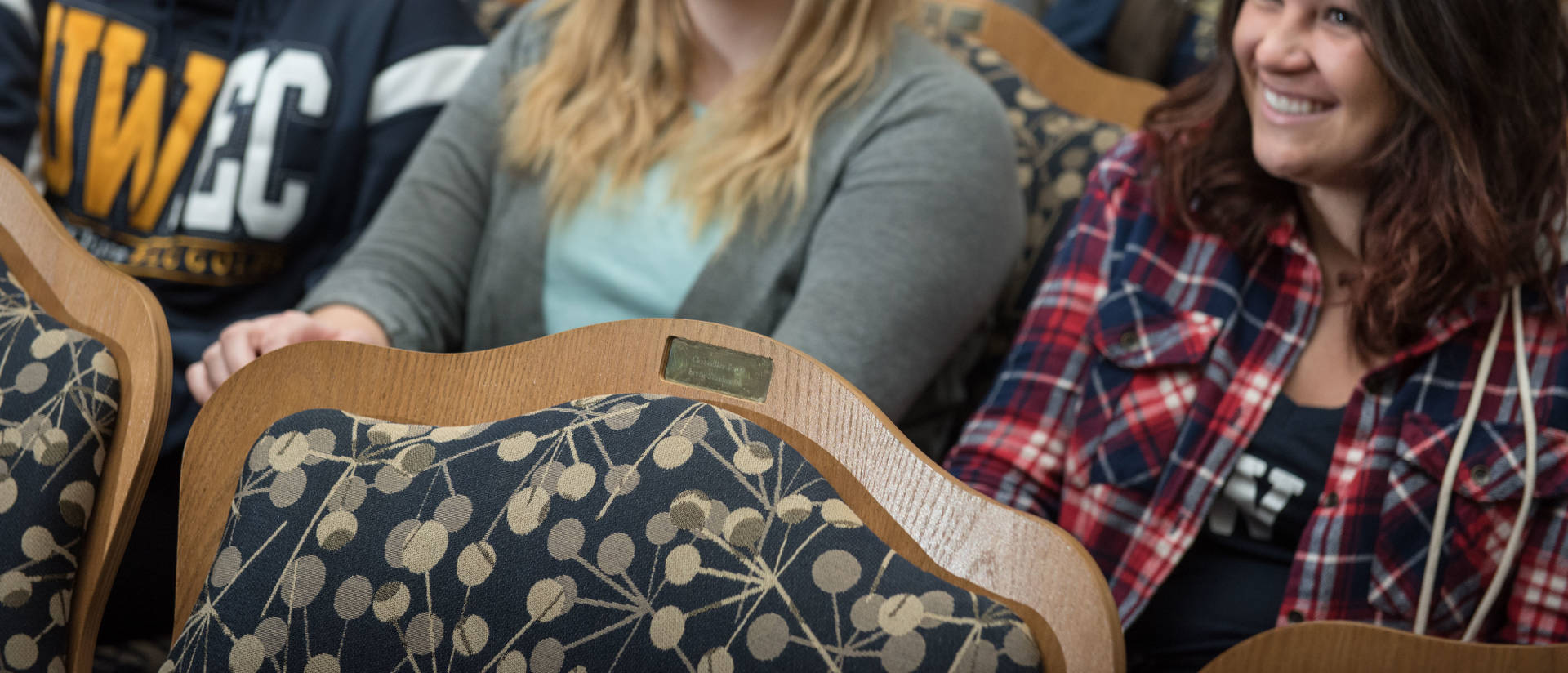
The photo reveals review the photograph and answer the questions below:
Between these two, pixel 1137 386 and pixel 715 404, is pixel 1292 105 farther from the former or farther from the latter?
pixel 715 404

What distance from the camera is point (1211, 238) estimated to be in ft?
3.06

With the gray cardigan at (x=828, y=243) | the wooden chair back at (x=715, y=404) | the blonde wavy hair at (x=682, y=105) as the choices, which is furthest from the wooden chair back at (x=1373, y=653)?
the blonde wavy hair at (x=682, y=105)

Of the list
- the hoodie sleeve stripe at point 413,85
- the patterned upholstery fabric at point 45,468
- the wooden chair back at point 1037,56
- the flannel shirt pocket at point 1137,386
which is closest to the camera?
the patterned upholstery fabric at point 45,468

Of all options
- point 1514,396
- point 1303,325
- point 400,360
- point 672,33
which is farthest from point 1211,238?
point 400,360

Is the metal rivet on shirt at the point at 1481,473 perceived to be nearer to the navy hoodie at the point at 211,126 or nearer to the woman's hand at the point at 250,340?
the woman's hand at the point at 250,340

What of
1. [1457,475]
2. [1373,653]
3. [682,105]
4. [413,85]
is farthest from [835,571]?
[413,85]

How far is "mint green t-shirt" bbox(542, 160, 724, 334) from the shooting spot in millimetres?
1031

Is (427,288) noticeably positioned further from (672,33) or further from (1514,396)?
(1514,396)

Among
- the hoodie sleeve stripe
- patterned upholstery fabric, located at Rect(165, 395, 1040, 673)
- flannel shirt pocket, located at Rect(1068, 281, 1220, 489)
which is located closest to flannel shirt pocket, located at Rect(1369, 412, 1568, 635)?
flannel shirt pocket, located at Rect(1068, 281, 1220, 489)

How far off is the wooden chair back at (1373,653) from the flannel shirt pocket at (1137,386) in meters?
0.30

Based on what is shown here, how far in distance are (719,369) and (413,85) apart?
86cm

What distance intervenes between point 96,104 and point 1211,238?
3.67 feet

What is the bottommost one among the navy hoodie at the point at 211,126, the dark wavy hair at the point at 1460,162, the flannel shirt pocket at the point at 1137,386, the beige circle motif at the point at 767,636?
the navy hoodie at the point at 211,126

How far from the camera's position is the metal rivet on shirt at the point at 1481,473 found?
81 cm
